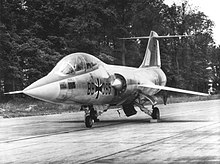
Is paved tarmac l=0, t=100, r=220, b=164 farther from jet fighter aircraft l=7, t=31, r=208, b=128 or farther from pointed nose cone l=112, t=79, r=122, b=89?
pointed nose cone l=112, t=79, r=122, b=89

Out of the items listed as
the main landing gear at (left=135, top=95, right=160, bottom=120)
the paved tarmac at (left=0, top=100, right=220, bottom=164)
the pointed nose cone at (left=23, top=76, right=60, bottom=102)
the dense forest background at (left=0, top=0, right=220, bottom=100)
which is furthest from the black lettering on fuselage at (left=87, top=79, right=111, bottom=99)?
the dense forest background at (left=0, top=0, right=220, bottom=100)

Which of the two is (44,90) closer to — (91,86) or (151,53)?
(91,86)

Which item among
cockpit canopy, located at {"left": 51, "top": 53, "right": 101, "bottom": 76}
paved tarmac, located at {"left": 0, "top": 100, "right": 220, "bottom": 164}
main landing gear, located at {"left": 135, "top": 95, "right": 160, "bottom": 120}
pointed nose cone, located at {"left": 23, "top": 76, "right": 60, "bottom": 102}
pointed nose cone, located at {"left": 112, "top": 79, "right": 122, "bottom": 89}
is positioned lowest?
paved tarmac, located at {"left": 0, "top": 100, "right": 220, "bottom": 164}

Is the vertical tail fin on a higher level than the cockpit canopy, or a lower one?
higher

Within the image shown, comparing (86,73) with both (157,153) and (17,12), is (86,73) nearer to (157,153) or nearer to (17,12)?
(157,153)

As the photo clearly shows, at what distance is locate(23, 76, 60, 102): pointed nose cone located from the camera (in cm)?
1318

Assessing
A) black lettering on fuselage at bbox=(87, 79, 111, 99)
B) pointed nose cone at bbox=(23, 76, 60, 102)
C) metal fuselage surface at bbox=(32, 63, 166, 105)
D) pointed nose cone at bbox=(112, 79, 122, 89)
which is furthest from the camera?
pointed nose cone at bbox=(112, 79, 122, 89)

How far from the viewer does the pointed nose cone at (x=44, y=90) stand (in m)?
13.2

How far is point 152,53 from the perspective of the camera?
79.6 feet

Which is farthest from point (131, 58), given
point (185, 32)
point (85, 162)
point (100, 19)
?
point (85, 162)

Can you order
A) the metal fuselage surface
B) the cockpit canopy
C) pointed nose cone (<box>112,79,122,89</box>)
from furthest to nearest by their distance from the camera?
1. pointed nose cone (<box>112,79,122,89</box>)
2. the cockpit canopy
3. the metal fuselage surface

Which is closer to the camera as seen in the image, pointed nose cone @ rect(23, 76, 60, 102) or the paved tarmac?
the paved tarmac

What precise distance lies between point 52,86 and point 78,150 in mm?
4516

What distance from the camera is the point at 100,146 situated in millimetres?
10016
